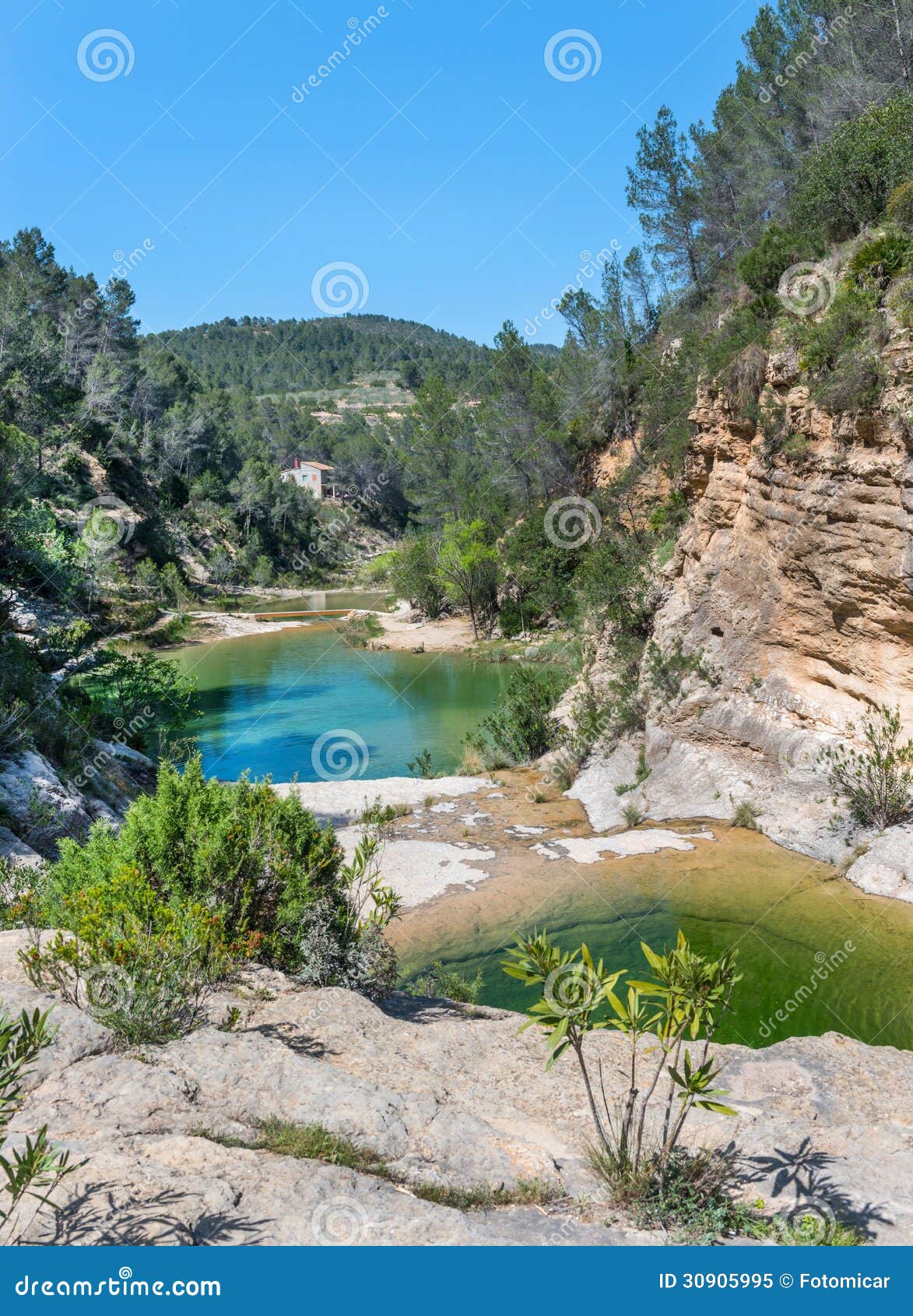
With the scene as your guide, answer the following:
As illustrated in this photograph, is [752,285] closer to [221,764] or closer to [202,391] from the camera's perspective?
[221,764]

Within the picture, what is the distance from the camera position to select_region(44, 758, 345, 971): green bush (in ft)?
20.4

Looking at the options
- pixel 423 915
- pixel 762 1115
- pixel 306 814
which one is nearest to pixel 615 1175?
pixel 762 1115

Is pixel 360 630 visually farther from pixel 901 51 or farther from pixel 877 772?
pixel 877 772

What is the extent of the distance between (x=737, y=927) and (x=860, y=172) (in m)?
13.1

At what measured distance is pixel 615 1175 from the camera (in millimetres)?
3949

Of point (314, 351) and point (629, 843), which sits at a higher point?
point (314, 351)

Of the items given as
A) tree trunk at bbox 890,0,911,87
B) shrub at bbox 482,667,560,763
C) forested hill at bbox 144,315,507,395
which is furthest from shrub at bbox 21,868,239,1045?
forested hill at bbox 144,315,507,395

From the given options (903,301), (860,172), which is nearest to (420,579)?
(860,172)

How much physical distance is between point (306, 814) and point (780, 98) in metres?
29.3

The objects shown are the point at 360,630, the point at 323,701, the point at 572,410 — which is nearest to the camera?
the point at 323,701

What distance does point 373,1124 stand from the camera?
14.1ft

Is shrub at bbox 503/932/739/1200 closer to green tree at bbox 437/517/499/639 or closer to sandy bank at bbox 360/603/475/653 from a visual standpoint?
sandy bank at bbox 360/603/475/653

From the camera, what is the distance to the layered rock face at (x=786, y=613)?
1197cm

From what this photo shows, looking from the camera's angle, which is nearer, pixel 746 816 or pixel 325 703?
pixel 746 816
